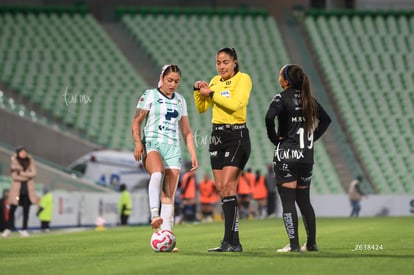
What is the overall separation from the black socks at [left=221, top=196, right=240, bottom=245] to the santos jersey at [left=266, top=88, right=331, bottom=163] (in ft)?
2.81

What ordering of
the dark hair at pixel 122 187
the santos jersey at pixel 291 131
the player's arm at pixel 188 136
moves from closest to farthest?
1. the santos jersey at pixel 291 131
2. the player's arm at pixel 188 136
3. the dark hair at pixel 122 187

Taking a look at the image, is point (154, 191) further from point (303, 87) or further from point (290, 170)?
point (303, 87)

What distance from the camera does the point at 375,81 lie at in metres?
45.2

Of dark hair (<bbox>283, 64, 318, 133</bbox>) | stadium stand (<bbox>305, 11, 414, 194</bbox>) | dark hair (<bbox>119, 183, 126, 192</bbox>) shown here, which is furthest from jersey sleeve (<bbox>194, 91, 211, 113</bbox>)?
stadium stand (<bbox>305, 11, 414, 194</bbox>)

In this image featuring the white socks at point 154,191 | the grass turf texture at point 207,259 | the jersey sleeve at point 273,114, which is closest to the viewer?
the grass turf texture at point 207,259

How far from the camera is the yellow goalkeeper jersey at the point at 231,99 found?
43.0 ft

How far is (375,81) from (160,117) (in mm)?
32476

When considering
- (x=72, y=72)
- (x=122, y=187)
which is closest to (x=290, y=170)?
(x=122, y=187)

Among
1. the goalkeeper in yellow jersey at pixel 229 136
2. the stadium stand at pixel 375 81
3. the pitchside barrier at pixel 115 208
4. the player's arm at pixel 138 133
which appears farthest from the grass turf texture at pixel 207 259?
the stadium stand at pixel 375 81

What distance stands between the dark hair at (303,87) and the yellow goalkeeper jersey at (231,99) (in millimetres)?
557

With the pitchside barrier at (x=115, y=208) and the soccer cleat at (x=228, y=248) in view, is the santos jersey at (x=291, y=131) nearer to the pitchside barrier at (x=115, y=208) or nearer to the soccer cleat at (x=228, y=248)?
the soccer cleat at (x=228, y=248)

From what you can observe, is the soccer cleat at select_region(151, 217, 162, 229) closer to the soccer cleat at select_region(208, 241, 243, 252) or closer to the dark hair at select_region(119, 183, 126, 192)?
the soccer cleat at select_region(208, 241, 243, 252)

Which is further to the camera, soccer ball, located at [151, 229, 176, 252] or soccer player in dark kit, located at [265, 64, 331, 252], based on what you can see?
soccer ball, located at [151, 229, 176, 252]

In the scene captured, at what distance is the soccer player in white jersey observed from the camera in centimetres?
1352
